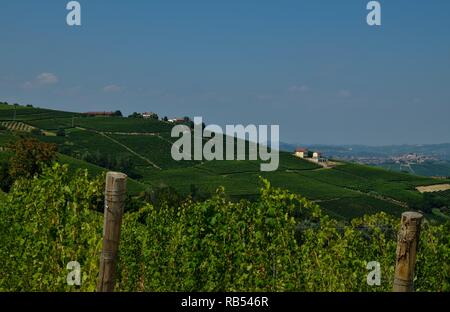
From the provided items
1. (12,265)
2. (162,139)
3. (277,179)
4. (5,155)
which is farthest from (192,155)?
(12,265)

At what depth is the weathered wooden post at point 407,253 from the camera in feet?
19.4

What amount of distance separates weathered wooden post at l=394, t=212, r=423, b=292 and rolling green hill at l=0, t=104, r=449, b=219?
59.3 m

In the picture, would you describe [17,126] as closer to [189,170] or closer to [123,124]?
[123,124]

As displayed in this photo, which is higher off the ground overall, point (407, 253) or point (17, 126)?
point (17, 126)

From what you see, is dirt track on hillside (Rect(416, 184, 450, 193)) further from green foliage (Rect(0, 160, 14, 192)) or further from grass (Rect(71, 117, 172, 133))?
green foliage (Rect(0, 160, 14, 192))

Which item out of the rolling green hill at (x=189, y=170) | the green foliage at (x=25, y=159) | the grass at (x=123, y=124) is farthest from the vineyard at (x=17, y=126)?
the green foliage at (x=25, y=159)

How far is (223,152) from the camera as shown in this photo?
11050 centimetres

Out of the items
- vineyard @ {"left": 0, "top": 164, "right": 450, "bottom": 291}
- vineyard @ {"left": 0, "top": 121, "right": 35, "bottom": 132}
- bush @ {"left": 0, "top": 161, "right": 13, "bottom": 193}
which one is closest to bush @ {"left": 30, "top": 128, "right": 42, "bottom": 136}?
vineyard @ {"left": 0, "top": 121, "right": 35, "bottom": 132}

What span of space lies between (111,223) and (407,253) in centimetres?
311

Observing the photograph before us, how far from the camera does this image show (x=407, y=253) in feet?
19.5

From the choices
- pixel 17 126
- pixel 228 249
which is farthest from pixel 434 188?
pixel 228 249

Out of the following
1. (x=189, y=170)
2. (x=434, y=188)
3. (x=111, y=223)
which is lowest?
(x=111, y=223)

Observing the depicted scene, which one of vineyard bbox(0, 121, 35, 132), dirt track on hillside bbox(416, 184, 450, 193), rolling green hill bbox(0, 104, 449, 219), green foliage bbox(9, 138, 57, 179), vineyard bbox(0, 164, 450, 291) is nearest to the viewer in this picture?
vineyard bbox(0, 164, 450, 291)

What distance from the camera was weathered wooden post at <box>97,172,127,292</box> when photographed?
5.82 metres
